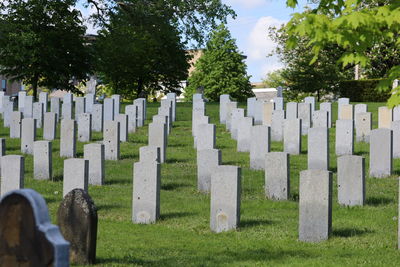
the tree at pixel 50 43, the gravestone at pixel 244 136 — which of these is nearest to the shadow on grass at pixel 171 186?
the gravestone at pixel 244 136

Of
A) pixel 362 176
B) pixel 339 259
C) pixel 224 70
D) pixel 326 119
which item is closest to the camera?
pixel 339 259

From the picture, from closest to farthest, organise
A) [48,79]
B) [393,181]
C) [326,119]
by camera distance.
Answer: [393,181], [326,119], [48,79]

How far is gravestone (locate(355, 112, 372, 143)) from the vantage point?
20.9 meters

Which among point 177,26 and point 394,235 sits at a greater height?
point 177,26

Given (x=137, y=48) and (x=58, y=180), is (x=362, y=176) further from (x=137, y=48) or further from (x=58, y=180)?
(x=137, y=48)

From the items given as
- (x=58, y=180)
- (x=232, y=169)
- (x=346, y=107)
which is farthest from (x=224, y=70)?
(x=232, y=169)

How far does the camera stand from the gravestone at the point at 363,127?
20906 mm

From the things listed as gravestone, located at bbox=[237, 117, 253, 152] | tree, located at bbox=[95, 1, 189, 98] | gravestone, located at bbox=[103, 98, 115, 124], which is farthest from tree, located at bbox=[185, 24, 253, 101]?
gravestone, located at bbox=[237, 117, 253, 152]

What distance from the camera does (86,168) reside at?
12609 mm

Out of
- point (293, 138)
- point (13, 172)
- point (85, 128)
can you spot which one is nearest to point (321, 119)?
point (293, 138)

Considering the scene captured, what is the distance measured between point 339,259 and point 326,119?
13.3 m

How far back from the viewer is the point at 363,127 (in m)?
21.0

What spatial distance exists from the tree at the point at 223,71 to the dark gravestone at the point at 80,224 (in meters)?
54.6

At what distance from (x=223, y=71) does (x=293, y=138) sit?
152ft
